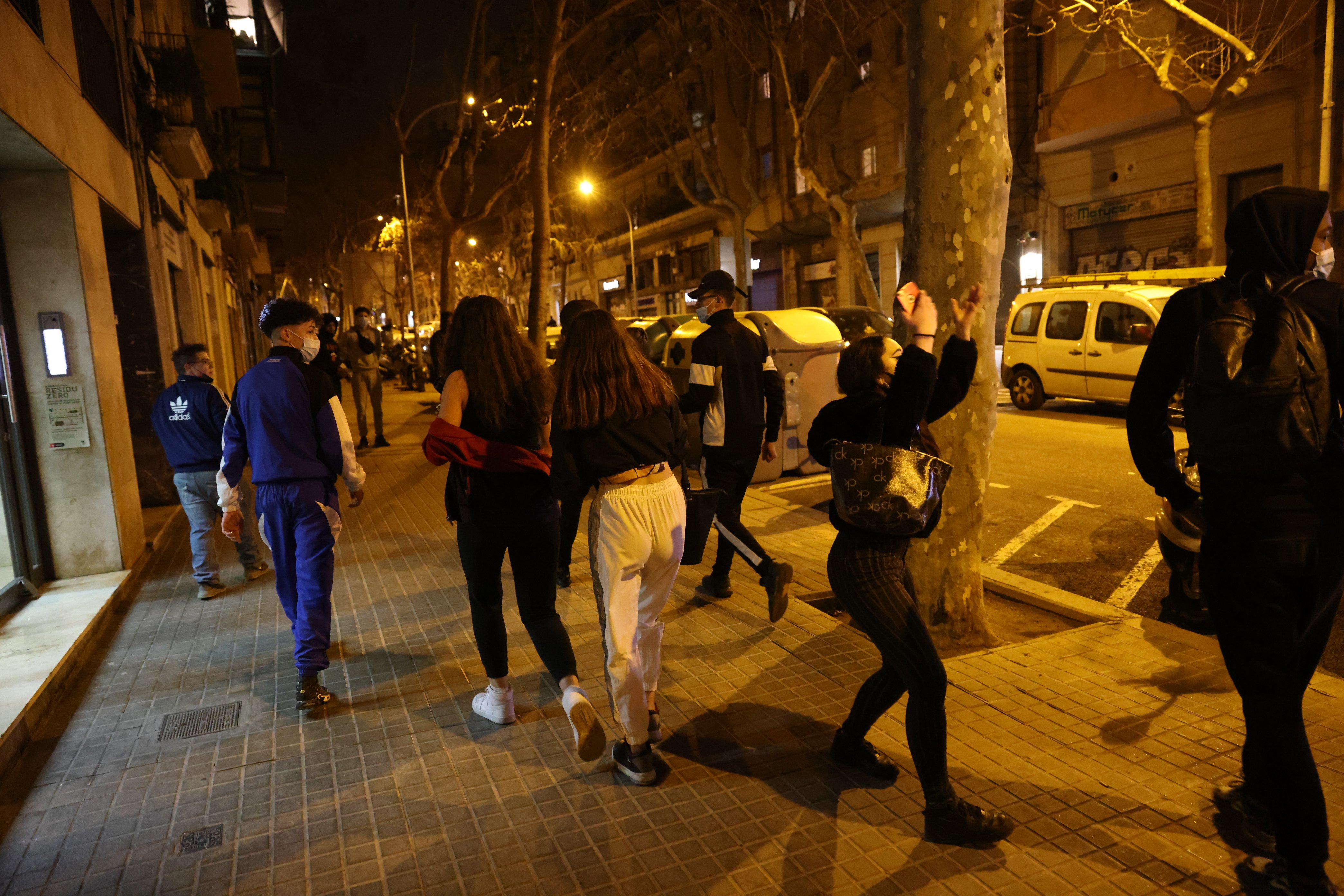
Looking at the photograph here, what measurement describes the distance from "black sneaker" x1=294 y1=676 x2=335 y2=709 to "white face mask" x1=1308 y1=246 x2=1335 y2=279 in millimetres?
4273

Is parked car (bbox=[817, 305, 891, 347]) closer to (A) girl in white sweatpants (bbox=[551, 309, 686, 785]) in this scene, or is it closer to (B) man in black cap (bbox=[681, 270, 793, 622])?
(B) man in black cap (bbox=[681, 270, 793, 622])

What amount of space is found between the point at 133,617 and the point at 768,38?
19396 millimetres

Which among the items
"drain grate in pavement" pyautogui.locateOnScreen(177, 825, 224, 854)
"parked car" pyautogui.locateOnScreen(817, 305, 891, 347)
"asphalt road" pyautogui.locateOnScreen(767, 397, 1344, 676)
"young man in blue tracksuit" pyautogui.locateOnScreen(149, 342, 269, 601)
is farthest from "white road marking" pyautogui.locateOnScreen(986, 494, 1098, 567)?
"young man in blue tracksuit" pyautogui.locateOnScreen(149, 342, 269, 601)

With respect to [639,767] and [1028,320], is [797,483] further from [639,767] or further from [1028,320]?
[1028,320]

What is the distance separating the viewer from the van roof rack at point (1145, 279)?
1216 cm

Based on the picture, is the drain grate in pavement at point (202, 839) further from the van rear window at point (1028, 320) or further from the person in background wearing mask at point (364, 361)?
the van rear window at point (1028, 320)

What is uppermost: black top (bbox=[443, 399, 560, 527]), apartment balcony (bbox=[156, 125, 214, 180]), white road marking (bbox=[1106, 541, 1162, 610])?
apartment balcony (bbox=[156, 125, 214, 180])

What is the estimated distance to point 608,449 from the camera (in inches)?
134

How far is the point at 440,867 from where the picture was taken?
9.94 ft

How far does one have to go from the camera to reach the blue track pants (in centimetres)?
440

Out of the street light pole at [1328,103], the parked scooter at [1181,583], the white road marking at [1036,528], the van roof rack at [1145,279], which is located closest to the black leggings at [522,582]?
the parked scooter at [1181,583]

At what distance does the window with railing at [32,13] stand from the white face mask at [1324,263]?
717 centimetres

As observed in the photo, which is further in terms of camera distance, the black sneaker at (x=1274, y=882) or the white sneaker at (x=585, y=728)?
the white sneaker at (x=585, y=728)

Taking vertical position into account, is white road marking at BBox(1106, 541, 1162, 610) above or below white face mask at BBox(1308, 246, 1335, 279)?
below
